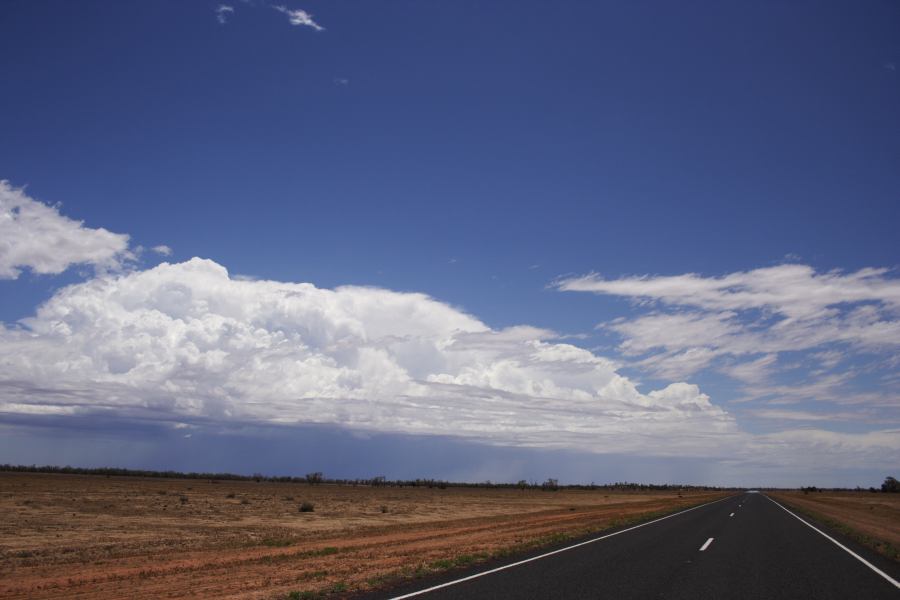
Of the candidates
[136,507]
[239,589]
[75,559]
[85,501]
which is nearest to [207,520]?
[136,507]

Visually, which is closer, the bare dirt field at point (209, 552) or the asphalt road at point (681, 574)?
the asphalt road at point (681, 574)

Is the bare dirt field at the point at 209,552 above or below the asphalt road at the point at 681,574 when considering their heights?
below

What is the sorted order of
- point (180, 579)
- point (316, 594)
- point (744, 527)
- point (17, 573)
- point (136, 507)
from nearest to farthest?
point (316, 594), point (180, 579), point (17, 573), point (744, 527), point (136, 507)

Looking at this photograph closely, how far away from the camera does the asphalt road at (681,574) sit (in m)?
10.8

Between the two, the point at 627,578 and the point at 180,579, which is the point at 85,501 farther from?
the point at 627,578

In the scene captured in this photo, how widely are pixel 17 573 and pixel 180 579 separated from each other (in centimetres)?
457

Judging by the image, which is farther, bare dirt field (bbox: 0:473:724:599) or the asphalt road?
bare dirt field (bbox: 0:473:724:599)

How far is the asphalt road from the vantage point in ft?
35.4

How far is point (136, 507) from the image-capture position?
37.9 meters

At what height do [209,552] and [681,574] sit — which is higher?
[681,574]

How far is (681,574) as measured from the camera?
12.9 metres

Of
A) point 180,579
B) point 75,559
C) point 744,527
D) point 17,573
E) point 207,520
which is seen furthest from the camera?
point 207,520

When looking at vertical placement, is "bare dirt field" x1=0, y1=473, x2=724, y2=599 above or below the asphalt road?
below

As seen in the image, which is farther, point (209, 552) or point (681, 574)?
point (209, 552)
